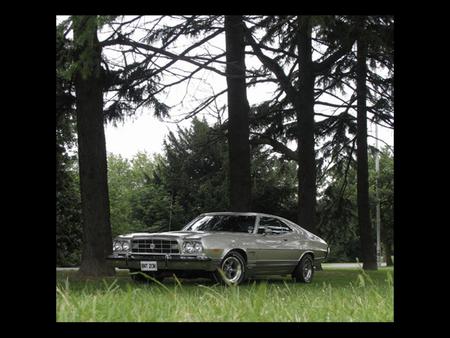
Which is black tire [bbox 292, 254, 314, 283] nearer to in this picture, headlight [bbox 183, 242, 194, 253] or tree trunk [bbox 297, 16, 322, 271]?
headlight [bbox 183, 242, 194, 253]

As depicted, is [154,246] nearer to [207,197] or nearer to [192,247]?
[192,247]

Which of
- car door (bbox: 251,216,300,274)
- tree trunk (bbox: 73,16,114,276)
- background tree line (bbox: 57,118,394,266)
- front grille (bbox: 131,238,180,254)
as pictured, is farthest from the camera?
background tree line (bbox: 57,118,394,266)

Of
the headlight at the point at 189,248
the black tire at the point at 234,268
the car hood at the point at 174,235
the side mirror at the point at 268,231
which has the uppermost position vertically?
the car hood at the point at 174,235

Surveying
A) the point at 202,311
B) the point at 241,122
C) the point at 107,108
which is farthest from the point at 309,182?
the point at 202,311

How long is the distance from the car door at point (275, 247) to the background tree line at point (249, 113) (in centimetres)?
224

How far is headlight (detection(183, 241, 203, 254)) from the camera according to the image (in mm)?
11211

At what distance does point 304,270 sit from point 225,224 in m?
2.14

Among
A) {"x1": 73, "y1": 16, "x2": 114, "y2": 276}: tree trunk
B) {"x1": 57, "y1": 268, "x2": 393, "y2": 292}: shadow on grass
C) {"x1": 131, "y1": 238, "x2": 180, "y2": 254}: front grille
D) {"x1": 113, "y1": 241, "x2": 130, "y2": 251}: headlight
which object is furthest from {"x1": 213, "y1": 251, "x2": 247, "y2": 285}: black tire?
{"x1": 73, "y1": 16, "x2": 114, "y2": 276}: tree trunk

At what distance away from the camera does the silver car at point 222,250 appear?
1119 centimetres

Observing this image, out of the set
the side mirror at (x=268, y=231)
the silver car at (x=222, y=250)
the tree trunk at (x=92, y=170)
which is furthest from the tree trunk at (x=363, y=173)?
the tree trunk at (x=92, y=170)

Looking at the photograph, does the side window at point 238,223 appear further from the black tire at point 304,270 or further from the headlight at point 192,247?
the black tire at point 304,270

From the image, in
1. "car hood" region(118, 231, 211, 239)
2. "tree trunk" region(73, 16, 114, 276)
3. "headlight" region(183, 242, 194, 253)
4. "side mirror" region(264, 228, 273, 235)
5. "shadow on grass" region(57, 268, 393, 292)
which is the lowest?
"shadow on grass" region(57, 268, 393, 292)
